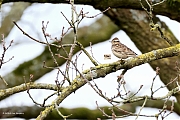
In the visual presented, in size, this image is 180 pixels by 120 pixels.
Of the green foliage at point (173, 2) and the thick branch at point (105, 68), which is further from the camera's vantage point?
the green foliage at point (173, 2)

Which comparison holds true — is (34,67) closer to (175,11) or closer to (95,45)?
(95,45)

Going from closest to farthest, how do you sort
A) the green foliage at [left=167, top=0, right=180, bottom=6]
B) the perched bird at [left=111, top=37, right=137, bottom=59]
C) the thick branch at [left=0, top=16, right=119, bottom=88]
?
the perched bird at [left=111, top=37, right=137, bottom=59] → the green foliage at [left=167, top=0, right=180, bottom=6] → the thick branch at [left=0, top=16, right=119, bottom=88]

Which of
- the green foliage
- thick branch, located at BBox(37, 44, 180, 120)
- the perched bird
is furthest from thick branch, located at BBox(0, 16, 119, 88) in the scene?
thick branch, located at BBox(37, 44, 180, 120)

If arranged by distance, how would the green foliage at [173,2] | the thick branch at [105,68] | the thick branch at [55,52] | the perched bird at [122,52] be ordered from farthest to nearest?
the thick branch at [55,52], the green foliage at [173,2], the perched bird at [122,52], the thick branch at [105,68]

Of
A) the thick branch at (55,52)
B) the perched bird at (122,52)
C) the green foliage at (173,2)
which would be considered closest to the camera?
the perched bird at (122,52)

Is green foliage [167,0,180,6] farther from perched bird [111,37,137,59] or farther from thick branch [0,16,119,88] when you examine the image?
thick branch [0,16,119,88]

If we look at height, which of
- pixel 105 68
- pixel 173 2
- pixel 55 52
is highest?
pixel 55 52

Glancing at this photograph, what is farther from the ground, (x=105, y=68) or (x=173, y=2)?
(x=173, y=2)

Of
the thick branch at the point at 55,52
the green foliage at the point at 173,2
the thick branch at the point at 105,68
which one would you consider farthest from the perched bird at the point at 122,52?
the thick branch at the point at 55,52

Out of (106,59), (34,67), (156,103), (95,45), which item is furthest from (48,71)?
(106,59)

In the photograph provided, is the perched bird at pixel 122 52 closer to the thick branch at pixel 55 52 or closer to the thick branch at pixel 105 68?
the thick branch at pixel 105 68

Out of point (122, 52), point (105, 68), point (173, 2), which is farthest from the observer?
point (173, 2)

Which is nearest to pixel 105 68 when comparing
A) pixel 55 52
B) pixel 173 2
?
pixel 173 2

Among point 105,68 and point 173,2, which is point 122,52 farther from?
point 173,2
